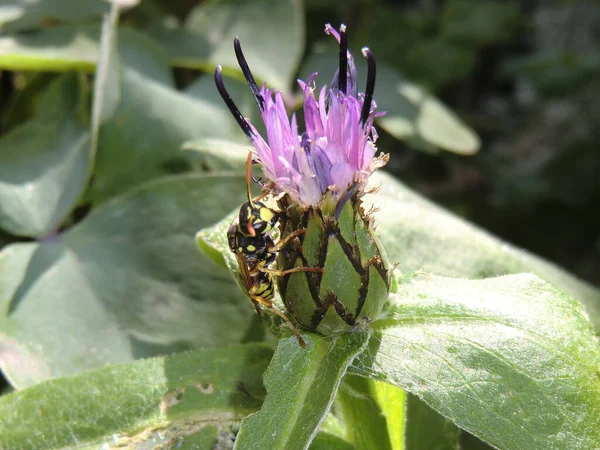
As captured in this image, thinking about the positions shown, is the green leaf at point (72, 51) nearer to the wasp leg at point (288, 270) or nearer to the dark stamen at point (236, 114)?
the dark stamen at point (236, 114)

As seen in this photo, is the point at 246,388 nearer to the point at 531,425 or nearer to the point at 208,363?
the point at 208,363

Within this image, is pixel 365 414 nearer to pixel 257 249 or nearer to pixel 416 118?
pixel 257 249

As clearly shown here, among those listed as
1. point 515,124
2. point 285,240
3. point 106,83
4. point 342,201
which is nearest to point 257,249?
point 285,240

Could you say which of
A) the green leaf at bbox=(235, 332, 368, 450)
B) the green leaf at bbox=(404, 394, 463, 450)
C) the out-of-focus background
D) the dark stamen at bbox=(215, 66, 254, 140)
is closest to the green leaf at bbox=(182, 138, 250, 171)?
the dark stamen at bbox=(215, 66, 254, 140)

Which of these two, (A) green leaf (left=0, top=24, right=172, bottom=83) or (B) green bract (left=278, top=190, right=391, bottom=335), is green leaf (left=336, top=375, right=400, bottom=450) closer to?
(B) green bract (left=278, top=190, right=391, bottom=335)

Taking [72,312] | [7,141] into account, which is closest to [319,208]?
[72,312]
